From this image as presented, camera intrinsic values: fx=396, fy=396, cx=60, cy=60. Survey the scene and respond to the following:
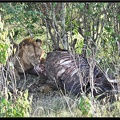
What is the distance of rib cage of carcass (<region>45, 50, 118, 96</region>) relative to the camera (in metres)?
5.25

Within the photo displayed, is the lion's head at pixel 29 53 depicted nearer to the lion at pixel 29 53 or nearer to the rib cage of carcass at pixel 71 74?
the lion at pixel 29 53

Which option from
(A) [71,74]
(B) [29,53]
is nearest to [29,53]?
(B) [29,53]

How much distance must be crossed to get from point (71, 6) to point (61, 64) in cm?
114

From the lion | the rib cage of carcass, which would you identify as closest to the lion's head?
the lion

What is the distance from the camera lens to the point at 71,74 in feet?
18.5

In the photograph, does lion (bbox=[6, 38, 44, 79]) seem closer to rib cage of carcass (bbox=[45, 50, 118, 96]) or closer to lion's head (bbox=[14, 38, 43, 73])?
lion's head (bbox=[14, 38, 43, 73])

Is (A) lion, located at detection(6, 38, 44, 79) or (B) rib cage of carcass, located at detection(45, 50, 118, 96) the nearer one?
(B) rib cage of carcass, located at detection(45, 50, 118, 96)

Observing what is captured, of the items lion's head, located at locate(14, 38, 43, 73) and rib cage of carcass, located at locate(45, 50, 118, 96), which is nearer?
rib cage of carcass, located at locate(45, 50, 118, 96)

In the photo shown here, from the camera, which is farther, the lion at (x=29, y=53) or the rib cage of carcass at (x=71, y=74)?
the lion at (x=29, y=53)

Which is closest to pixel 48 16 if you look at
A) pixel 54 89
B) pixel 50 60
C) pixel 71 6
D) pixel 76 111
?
pixel 71 6

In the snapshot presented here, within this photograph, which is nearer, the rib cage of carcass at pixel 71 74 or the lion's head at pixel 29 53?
the rib cage of carcass at pixel 71 74

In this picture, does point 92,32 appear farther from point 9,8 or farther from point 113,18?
point 9,8

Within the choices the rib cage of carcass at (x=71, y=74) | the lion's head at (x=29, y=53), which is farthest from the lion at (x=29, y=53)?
the rib cage of carcass at (x=71, y=74)

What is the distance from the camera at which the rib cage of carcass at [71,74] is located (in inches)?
207
